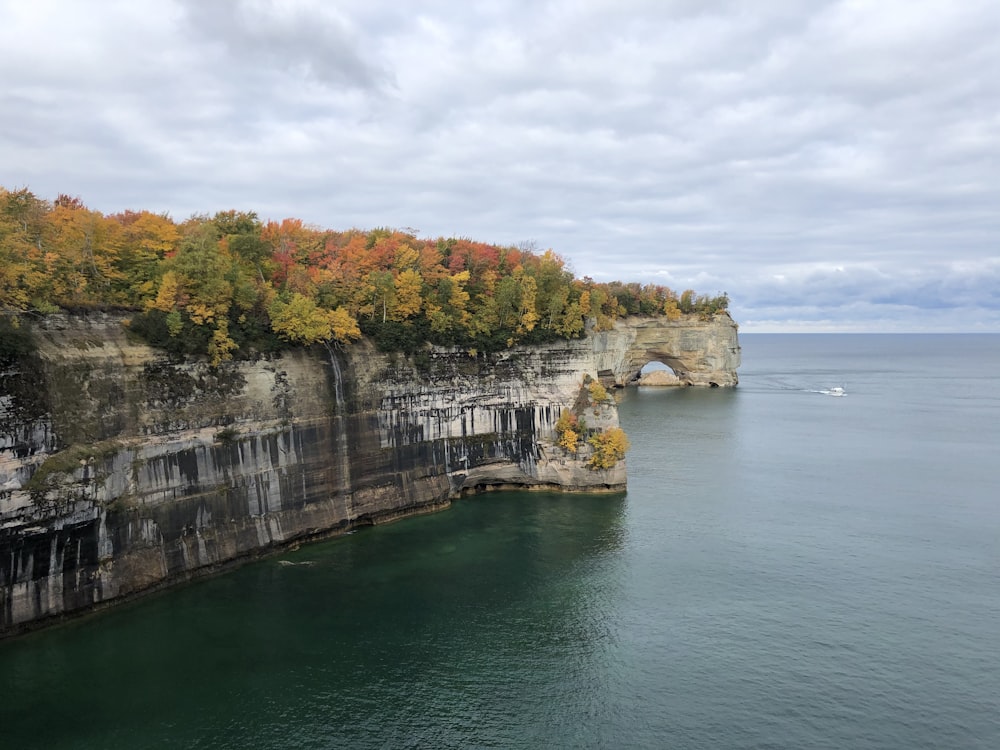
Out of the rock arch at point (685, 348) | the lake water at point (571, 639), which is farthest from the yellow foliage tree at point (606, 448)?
the rock arch at point (685, 348)

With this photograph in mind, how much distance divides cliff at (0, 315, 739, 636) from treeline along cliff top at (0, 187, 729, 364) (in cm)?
152

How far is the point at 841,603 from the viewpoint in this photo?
3206cm

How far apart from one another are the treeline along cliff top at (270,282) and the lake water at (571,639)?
13960 millimetres

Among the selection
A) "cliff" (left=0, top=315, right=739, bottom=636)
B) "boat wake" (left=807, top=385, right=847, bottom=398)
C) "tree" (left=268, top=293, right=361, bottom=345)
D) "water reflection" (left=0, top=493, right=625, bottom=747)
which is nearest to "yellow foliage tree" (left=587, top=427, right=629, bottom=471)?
"cliff" (left=0, top=315, right=739, bottom=636)

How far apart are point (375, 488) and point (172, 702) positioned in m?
20.3

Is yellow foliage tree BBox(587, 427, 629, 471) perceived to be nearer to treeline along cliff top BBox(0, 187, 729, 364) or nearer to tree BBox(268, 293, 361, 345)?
treeline along cliff top BBox(0, 187, 729, 364)

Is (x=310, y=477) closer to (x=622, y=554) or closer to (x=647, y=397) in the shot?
(x=622, y=554)

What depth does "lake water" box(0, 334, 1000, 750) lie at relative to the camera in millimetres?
22672

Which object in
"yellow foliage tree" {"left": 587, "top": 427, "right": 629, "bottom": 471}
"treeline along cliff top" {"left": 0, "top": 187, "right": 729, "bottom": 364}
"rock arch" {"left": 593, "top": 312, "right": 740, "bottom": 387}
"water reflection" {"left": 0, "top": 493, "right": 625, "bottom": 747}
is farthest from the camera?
"rock arch" {"left": 593, "top": 312, "right": 740, "bottom": 387}

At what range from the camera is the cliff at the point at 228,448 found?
2825 cm

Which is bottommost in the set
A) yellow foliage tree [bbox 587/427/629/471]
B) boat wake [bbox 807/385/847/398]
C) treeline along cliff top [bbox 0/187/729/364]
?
boat wake [bbox 807/385/847/398]

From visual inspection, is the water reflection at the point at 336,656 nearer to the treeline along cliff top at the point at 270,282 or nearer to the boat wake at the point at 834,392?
the treeline along cliff top at the point at 270,282

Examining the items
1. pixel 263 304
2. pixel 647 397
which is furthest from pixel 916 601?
pixel 647 397

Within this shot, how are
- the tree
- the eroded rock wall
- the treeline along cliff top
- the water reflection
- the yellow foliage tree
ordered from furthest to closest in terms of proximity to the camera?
the yellow foliage tree, the tree, the treeline along cliff top, the eroded rock wall, the water reflection
